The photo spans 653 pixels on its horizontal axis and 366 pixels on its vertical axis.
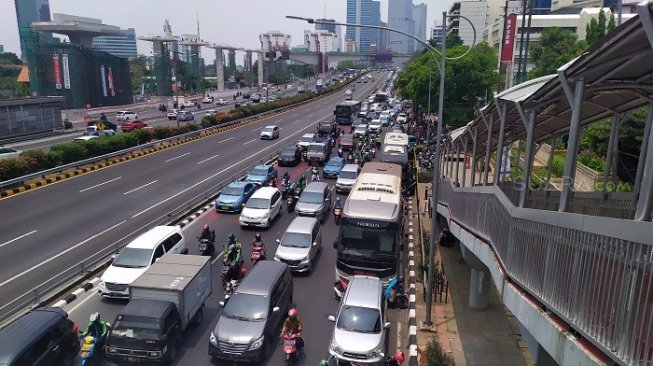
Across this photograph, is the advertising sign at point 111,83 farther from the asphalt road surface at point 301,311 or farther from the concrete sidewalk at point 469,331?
the concrete sidewalk at point 469,331

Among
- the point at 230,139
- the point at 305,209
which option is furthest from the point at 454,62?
the point at 305,209

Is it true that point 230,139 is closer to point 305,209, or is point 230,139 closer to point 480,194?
point 305,209

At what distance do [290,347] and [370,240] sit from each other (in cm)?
470

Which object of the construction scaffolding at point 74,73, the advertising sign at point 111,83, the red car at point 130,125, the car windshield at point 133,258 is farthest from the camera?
the advertising sign at point 111,83

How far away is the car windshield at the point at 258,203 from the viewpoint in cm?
2233

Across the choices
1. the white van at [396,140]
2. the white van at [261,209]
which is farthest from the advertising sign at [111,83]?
the white van at [261,209]

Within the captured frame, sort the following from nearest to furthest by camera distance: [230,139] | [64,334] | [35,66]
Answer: [64,334], [230,139], [35,66]

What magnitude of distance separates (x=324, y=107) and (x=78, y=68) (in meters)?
37.2

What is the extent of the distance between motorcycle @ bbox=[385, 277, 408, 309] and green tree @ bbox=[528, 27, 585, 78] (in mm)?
39457

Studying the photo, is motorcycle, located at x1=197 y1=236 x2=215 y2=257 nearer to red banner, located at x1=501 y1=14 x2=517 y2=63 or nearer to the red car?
red banner, located at x1=501 y1=14 x2=517 y2=63

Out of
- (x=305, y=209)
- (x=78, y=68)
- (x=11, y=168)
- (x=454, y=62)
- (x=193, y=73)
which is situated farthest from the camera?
(x=193, y=73)

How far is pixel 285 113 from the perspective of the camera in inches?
2901

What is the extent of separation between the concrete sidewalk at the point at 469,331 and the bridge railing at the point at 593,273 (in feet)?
17.9

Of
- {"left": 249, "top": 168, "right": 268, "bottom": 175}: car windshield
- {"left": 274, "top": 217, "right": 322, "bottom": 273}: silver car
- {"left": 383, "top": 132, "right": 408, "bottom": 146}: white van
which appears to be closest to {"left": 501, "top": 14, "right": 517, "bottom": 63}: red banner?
{"left": 383, "top": 132, "right": 408, "bottom": 146}: white van
